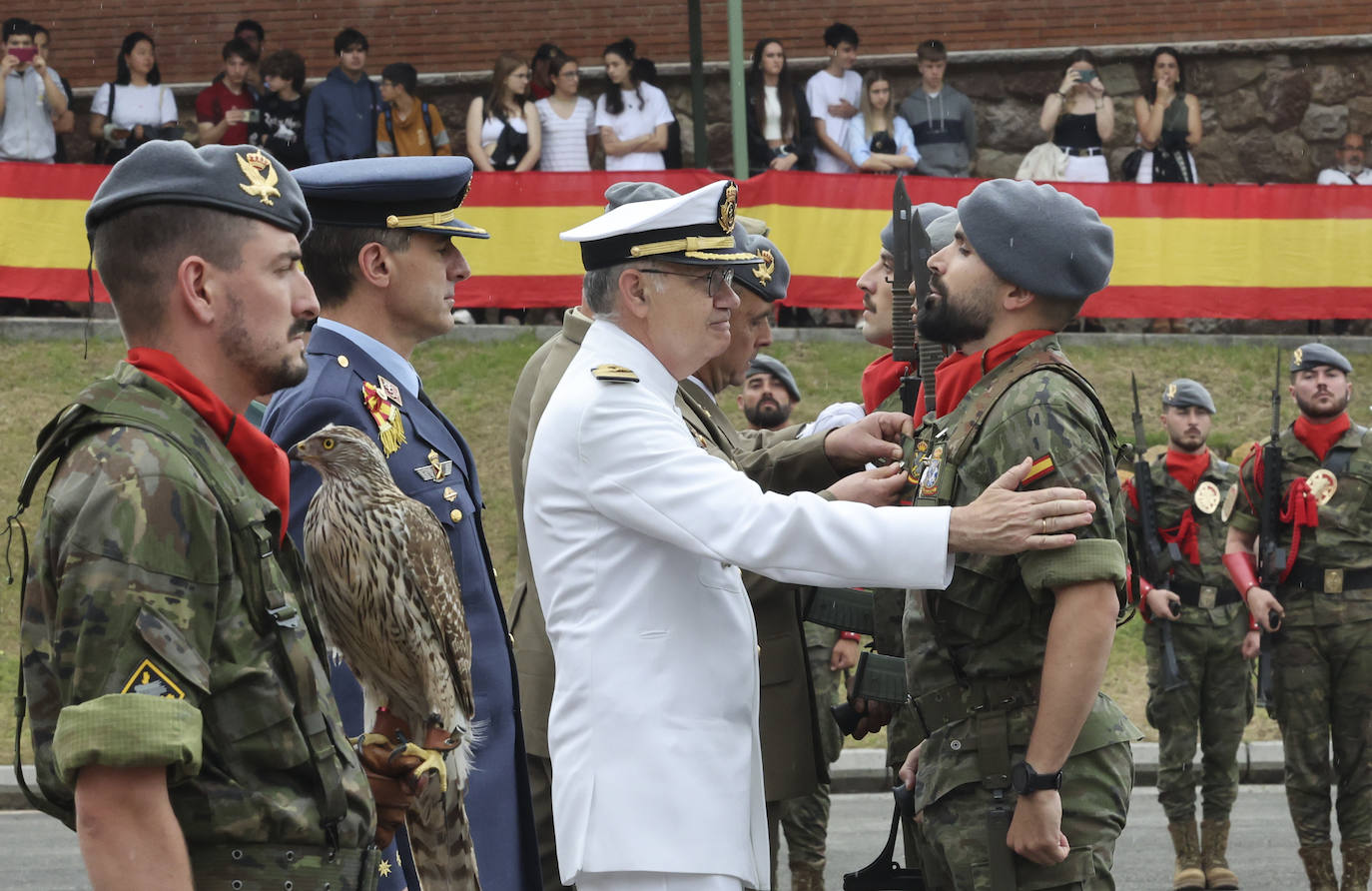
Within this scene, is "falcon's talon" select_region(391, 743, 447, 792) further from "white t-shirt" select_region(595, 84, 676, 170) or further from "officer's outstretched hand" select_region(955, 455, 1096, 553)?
"white t-shirt" select_region(595, 84, 676, 170)

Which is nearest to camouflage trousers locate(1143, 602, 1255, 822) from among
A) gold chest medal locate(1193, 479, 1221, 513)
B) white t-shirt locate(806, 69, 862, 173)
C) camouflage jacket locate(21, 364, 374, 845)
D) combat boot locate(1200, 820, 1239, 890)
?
combat boot locate(1200, 820, 1239, 890)

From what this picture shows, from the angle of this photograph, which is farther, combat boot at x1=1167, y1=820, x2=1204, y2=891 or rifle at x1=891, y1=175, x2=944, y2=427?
combat boot at x1=1167, y1=820, x2=1204, y2=891

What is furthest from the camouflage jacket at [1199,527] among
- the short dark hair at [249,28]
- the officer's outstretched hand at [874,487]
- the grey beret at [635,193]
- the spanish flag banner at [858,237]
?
the short dark hair at [249,28]

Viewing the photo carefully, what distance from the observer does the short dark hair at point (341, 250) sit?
354 centimetres

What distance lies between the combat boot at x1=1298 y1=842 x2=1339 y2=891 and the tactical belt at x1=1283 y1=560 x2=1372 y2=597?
1306 mm

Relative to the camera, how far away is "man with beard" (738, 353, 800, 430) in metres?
8.95

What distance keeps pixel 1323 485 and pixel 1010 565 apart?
5.71 metres

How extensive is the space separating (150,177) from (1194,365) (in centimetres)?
1301

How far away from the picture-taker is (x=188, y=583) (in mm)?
2158

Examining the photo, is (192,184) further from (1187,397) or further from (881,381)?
(1187,397)

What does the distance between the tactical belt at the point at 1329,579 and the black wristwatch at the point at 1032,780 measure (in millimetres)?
5674

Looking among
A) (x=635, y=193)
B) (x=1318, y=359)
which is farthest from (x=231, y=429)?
(x=1318, y=359)

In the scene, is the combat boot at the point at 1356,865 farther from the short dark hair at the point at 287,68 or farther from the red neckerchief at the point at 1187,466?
the short dark hair at the point at 287,68

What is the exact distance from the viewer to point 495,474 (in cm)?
1280
